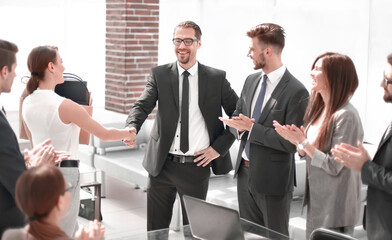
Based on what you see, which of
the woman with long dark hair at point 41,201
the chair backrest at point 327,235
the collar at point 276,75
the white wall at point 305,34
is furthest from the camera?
the white wall at point 305,34

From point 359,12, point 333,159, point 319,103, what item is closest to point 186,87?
point 319,103

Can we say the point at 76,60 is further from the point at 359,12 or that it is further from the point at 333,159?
the point at 333,159

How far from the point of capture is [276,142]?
3.69 m

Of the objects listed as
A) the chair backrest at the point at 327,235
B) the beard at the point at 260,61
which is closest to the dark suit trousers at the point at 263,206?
the beard at the point at 260,61

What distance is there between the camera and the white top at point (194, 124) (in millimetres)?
4164

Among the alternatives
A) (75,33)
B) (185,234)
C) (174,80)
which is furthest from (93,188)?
(75,33)

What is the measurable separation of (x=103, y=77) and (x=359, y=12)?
3.99 meters

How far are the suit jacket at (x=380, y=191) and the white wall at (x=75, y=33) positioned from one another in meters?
6.11

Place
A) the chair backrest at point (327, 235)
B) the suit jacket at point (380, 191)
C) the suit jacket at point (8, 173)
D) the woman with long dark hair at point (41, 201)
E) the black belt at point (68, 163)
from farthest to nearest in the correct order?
the black belt at point (68, 163) → the suit jacket at point (380, 191) → the suit jacket at point (8, 173) → the chair backrest at point (327, 235) → the woman with long dark hair at point (41, 201)

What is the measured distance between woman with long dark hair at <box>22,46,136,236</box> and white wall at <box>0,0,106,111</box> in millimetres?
5150

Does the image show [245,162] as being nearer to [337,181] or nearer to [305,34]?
[337,181]

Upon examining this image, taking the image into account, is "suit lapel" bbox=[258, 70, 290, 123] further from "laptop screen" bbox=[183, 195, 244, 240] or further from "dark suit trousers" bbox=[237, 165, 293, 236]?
"laptop screen" bbox=[183, 195, 244, 240]

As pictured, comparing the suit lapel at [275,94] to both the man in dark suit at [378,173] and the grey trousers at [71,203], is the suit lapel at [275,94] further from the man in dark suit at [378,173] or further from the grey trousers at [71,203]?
the grey trousers at [71,203]

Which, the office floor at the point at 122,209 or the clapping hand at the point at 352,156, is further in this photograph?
the office floor at the point at 122,209
